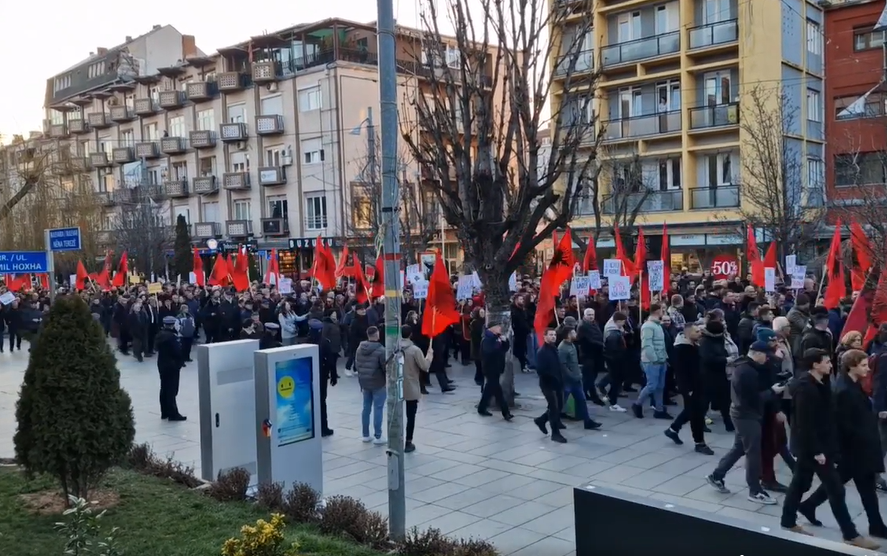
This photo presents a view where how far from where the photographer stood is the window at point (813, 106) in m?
35.6

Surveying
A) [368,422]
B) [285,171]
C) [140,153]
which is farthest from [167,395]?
[140,153]

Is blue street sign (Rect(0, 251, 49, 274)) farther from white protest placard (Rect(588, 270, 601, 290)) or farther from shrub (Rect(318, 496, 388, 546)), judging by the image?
white protest placard (Rect(588, 270, 601, 290))

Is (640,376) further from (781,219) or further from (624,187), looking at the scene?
(624,187)

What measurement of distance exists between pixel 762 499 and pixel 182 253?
146ft

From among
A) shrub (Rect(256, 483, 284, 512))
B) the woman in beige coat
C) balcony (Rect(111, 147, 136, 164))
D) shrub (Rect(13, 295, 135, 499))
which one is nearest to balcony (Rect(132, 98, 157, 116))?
balcony (Rect(111, 147, 136, 164))

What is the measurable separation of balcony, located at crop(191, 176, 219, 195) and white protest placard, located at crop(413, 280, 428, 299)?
36.0 metres

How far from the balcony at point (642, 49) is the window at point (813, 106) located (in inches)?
245

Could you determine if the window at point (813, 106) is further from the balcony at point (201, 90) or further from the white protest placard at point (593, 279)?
the balcony at point (201, 90)

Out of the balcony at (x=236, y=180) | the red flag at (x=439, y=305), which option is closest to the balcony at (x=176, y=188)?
the balcony at (x=236, y=180)

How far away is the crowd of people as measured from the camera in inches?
289

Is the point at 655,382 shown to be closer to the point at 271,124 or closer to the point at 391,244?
the point at 391,244

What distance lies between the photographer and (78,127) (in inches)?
2606

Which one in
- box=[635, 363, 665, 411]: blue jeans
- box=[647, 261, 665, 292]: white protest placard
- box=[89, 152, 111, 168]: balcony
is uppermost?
box=[89, 152, 111, 168]: balcony

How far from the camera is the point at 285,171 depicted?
4928 cm
